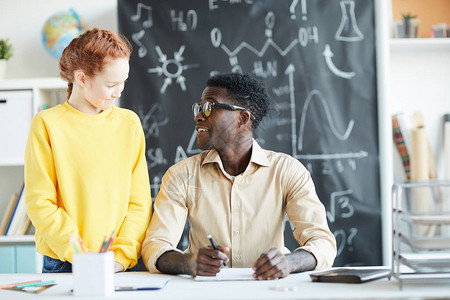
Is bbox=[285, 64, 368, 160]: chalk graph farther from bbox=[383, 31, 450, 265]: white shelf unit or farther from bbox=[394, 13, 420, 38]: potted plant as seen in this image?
bbox=[394, 13, 420, 38]: potted plant

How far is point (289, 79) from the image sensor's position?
3.16 meters

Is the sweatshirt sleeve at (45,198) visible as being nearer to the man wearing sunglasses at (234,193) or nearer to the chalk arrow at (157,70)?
the man wearing sunglasses at (234,193)

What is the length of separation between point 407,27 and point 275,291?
7.70 feet

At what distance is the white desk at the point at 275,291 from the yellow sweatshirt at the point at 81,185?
0.26 metres

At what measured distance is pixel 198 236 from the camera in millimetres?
1901

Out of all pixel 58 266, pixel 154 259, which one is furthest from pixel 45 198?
pixel 154 259

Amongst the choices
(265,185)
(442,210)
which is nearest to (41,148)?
(265,185)

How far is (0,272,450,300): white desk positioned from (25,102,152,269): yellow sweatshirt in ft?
0.87

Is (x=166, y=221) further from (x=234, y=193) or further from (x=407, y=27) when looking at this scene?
(x=407, y=27)

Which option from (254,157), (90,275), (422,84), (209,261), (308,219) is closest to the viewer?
(90,275)

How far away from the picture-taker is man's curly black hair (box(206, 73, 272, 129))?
1976 millimetres

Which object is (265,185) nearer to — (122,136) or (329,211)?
(122,136)

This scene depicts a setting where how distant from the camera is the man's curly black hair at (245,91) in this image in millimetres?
1976

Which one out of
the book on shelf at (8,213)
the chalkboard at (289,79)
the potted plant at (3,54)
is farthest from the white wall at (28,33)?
the book on shelf at (8,213)
